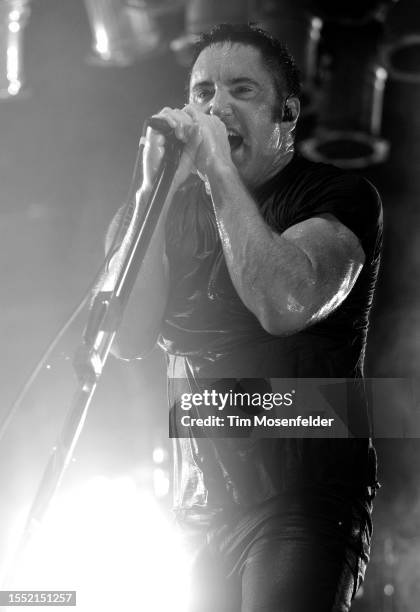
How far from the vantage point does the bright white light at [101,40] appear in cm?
300

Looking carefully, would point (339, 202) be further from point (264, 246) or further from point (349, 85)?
point (349, 85)

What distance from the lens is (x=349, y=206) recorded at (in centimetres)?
160

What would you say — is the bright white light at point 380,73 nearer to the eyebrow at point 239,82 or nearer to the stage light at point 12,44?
the stage light at point 12,44

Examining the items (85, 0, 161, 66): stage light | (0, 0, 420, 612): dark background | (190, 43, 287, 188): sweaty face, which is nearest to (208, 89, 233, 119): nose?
(190, 43, 287, 188): sweaty face

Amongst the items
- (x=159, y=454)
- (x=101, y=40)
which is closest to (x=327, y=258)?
(x=101, y=40)

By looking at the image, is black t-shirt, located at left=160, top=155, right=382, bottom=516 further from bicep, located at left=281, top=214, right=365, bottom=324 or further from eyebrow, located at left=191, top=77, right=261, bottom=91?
eyebrow, located at left=191, top=77, right=261, bottom=91

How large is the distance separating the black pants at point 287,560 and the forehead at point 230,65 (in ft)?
2.78

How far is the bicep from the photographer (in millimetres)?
1509

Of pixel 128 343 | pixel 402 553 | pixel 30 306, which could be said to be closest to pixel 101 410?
pixel 30 306

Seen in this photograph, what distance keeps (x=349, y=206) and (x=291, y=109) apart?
1.32 ft

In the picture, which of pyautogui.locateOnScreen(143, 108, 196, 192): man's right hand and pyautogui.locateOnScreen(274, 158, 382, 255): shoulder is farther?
A: pyautogui.locateOnScreen(274, 158, 382, 255): shoulder

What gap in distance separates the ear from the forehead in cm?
7

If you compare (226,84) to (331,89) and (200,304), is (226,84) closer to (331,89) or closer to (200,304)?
(200,304)

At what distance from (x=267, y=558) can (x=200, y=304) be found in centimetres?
50
